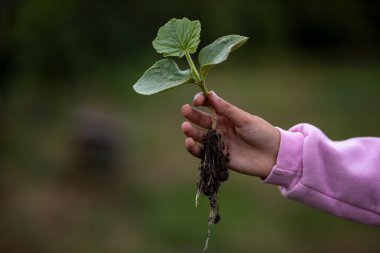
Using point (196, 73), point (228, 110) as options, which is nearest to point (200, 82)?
point (196, 73)

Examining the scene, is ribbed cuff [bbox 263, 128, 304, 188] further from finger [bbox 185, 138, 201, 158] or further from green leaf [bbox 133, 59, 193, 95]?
green leaf [bbox 133, 59, 193, 95]

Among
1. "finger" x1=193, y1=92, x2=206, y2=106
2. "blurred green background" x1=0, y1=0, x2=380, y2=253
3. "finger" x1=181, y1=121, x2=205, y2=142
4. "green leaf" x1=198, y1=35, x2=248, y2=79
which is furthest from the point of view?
"blurred green background" x1=0, y1=0, x2=380, y2=253

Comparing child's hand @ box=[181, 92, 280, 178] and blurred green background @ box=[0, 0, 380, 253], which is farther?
blurred green background @ box=[0, 0, 380, 253]

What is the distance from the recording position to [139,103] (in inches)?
308

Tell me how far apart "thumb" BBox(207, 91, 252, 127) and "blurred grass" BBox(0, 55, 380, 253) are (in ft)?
7.96

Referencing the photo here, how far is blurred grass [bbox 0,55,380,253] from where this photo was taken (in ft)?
13.4

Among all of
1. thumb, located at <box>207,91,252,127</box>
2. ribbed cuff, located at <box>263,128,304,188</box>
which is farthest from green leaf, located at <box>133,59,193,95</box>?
ribbed cuff, located at <box>263,128,304,188</box>

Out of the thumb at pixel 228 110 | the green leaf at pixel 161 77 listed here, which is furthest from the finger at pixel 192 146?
the green leaf at pixel 161 77

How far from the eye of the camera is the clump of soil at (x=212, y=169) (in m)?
1.68

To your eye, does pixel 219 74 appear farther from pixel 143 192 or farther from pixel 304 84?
pixel 143 192

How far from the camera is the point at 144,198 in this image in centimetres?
480

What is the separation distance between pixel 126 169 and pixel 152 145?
830mm

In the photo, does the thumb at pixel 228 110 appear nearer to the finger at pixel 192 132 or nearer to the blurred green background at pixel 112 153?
the finger at pixel 192 132

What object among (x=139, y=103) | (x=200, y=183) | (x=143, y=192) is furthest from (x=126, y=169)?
(x=200, y=183)
